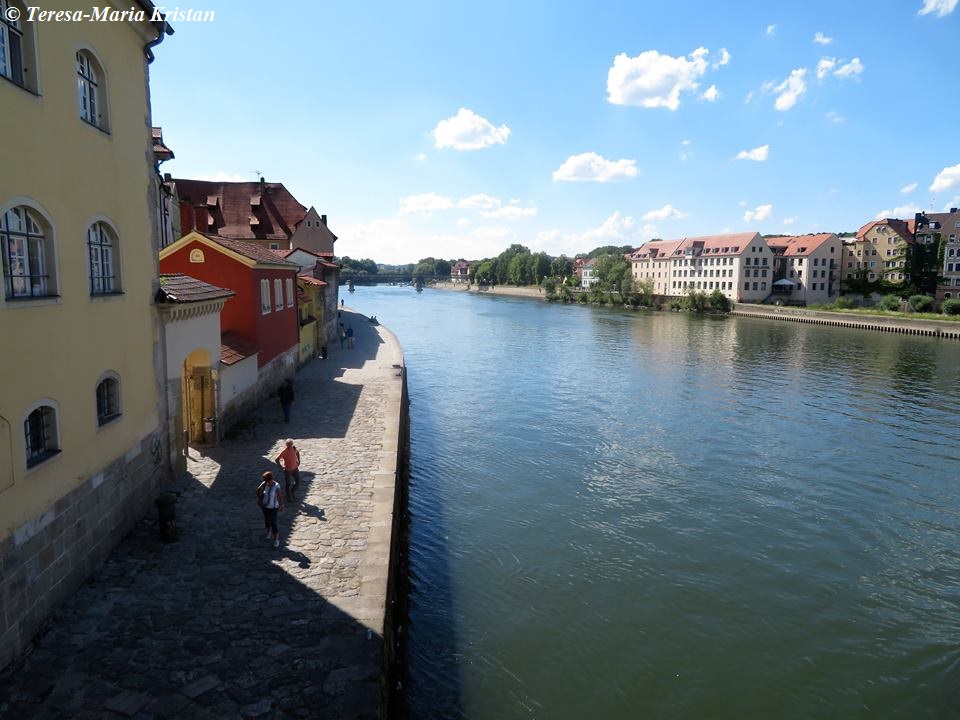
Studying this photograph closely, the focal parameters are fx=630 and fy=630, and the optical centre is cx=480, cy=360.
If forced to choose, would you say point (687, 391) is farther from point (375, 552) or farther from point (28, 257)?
point (28, 257)

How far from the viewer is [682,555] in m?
15.0

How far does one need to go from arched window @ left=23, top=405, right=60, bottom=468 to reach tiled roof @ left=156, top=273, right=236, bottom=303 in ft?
14.7

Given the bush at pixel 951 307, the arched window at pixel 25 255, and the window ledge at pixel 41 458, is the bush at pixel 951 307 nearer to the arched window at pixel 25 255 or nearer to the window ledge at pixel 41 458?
the arched window at pixel 25 255

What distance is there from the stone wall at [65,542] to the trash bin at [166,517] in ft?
2.35

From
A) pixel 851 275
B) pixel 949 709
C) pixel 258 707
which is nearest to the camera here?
pixel 258 707

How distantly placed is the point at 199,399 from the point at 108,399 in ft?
21.7

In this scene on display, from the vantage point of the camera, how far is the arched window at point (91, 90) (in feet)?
33.0

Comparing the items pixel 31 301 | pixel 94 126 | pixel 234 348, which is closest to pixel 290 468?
pixel 31 301

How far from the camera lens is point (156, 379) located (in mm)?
12922

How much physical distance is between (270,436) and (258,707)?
39.2 ft

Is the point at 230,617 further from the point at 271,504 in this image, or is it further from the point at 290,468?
the point at 290,468

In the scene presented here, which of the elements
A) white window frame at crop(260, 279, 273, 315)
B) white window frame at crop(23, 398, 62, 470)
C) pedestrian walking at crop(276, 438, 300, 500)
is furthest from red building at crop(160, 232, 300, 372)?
white window frame at crop(23, 398, 62, 470)

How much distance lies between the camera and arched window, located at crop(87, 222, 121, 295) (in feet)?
33.9

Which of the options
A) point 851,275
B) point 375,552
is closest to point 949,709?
point 375,552
